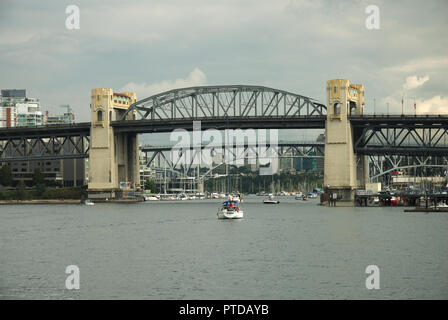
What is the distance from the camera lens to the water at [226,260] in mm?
51219

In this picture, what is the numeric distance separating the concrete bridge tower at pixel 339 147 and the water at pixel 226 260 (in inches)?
2370

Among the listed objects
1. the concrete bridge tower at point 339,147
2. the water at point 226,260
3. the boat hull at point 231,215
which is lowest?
the water at point 226,260

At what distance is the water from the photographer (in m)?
51.2

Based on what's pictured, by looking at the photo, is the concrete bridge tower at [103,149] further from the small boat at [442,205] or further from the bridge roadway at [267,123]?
the small boat at [442,205]

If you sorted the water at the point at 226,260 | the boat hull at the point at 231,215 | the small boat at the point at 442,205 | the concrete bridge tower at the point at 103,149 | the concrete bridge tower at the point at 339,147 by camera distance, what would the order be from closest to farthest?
the water at the point at 226,260, the boat hull at the point at 231,215, the small boat at the point at 442,205, the concrete bridge tower at the point at 339,147, the concrete bridge tower at the point at 103,149

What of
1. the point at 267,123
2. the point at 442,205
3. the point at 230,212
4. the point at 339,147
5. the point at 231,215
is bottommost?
the point at 231,215

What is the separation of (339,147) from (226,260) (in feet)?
350

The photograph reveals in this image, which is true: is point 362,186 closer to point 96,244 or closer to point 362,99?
point 362,99

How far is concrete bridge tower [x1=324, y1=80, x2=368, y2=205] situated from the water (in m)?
60.2

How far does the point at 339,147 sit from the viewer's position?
16925 centimetres

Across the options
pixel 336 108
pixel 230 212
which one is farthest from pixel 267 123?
pixel 230 212

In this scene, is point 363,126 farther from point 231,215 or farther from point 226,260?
point 226,260

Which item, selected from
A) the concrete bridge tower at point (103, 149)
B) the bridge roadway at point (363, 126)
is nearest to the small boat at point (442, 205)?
the bridge roadway at point (363, 126)
